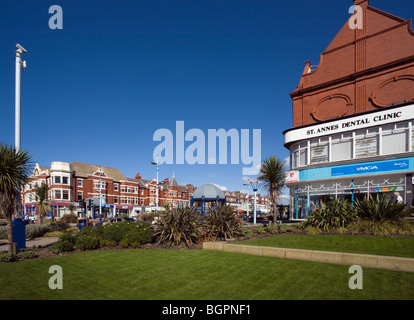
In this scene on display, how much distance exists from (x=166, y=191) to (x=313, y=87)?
57.8 metres

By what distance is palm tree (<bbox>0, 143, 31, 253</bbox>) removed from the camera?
1065cm

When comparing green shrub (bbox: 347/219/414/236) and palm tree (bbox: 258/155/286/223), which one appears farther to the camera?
palm tree (bbox: 258/155/286/223)

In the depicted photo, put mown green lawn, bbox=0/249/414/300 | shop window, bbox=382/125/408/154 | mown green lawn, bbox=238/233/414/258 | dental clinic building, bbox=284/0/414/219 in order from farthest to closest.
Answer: dental clinic building, bbox=284/0/414/219
shop window, bbox=382/125/408/154
mown green lawn, bbox=238/233/414/258
mown green lawn, bbox=0/249/414/300

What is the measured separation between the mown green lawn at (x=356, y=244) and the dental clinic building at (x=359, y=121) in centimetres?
1194

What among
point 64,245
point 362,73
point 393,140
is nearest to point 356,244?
point 64,245

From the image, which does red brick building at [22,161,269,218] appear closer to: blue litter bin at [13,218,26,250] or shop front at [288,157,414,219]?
shop front at [288,157,414,219]

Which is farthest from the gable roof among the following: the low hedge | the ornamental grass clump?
the ornamental grass clump

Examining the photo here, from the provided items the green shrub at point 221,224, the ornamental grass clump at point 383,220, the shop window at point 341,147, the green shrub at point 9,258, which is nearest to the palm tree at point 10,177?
the green shrub at point 9,258

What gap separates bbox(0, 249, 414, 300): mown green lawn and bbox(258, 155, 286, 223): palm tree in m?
13.4

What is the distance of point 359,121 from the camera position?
74.4ft

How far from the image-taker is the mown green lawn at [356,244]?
848 cm

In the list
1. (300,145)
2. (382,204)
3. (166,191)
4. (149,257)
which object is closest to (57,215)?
(166,191)

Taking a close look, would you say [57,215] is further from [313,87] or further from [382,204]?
[382,204]

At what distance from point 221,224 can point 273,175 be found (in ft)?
30.4
